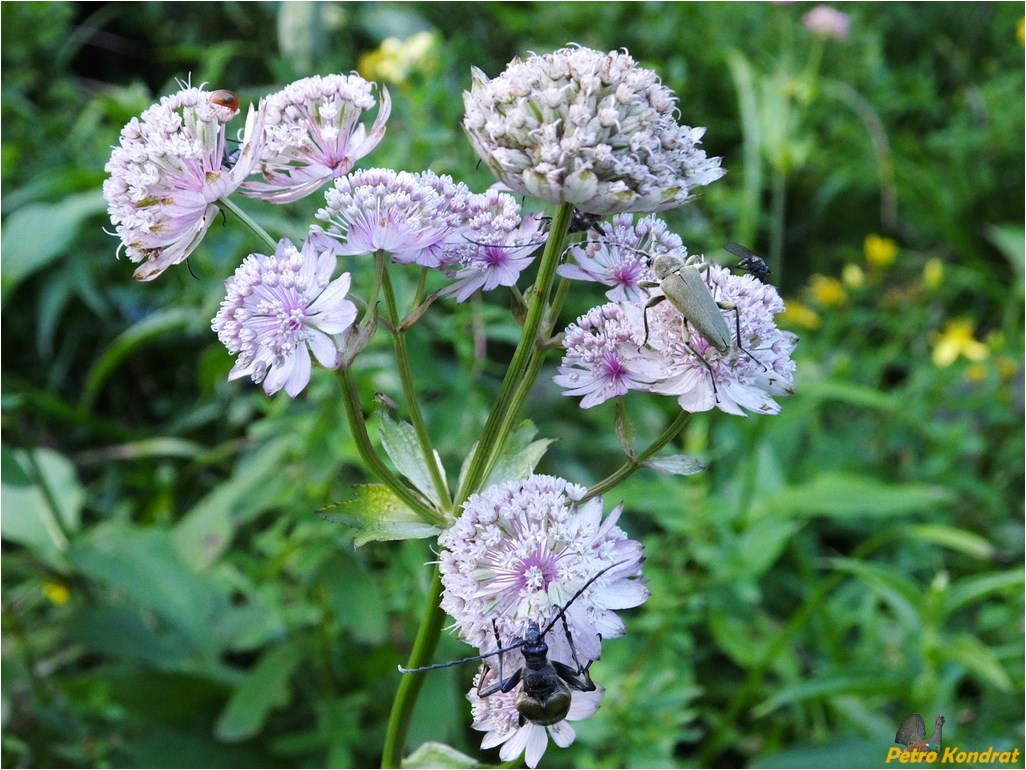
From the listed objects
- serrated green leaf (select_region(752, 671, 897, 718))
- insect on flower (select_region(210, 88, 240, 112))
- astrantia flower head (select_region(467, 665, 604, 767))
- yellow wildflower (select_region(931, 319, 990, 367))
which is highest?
insect on flower (select_region(210, 88, 240, 112))

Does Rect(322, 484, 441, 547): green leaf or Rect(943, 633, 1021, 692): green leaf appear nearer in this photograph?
Rect(322, 484, 441, 547): green leaf

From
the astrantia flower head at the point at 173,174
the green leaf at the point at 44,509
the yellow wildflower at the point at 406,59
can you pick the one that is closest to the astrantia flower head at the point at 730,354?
the astrantia flower head at the point at 173,174

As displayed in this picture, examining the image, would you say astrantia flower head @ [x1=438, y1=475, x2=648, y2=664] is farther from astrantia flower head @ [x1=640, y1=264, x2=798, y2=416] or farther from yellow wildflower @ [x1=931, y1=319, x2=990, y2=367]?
yellow wildflower @ [x1=931, y1=319, x2=990, y2=367]

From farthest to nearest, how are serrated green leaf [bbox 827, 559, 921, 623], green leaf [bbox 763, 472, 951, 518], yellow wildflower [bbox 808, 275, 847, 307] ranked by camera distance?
yellow wildflower [bbox 808, 275, 847, 307], green leaf [bbox 763, 472, 951, 518], serrated green leaf [bbox 827, 559, 921, 623]

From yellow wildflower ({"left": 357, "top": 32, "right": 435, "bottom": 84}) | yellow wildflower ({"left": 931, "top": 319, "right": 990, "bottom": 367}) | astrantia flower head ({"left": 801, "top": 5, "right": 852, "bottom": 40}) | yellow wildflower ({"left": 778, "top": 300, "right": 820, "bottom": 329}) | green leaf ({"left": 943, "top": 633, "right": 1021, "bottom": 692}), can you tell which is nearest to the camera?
green leaf ({"left": 943, "top": 633, "right": 1021, "bottom": 692})

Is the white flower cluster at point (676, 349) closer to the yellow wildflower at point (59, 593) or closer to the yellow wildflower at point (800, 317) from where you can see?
the yellow wildflower at point (59, 593)

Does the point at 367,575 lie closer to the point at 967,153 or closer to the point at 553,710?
the point at 553,710

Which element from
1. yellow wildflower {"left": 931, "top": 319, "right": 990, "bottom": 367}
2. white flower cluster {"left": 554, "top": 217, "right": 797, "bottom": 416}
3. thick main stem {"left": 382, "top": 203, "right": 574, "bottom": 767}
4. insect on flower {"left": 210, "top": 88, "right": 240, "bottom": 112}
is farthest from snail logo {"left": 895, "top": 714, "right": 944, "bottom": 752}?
yellow wildflower {"left": 931, "top": 319, "right": 990, "bottom": 367}
